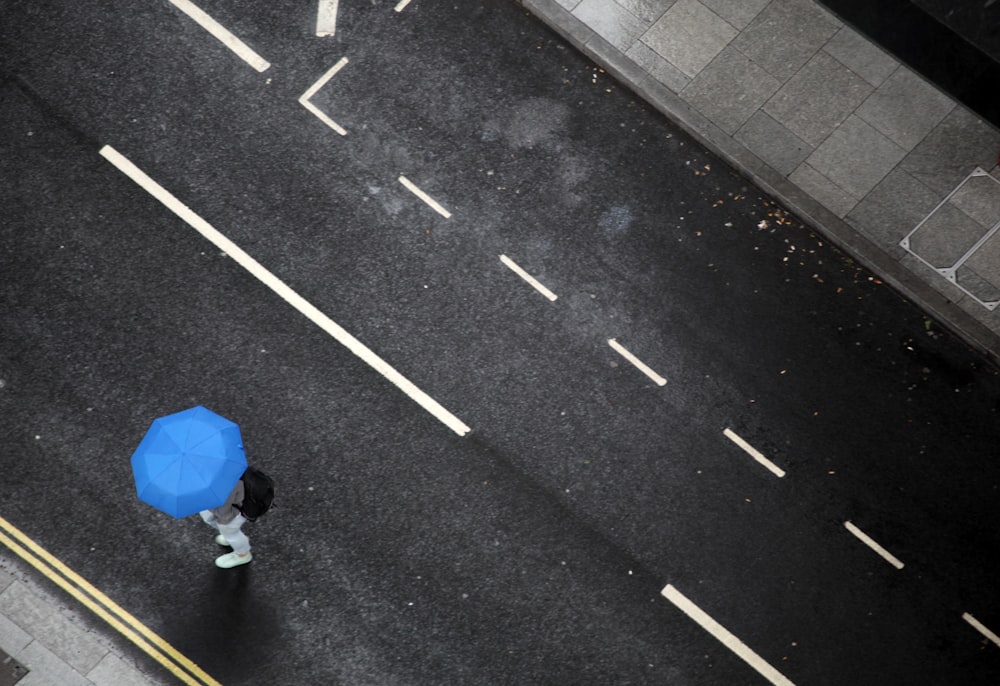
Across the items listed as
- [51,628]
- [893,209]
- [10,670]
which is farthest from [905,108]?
[10,670]

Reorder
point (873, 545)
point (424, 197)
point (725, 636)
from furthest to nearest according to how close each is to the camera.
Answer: point (424, 197)
point (873, 545)
point (725, 636)

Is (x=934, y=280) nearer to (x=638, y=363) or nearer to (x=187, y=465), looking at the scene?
(x=638, y=363)

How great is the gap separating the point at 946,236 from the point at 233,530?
8.53 meters

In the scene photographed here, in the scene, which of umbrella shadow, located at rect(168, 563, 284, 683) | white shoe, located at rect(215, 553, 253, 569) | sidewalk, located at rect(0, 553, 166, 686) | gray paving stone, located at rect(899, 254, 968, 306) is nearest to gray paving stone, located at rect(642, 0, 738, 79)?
gray paving stone, located at rect(899, 254, 968, 306)

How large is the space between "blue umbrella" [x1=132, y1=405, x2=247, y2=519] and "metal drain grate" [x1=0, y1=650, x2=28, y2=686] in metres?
2.85

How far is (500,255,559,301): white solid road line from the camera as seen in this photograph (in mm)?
10672

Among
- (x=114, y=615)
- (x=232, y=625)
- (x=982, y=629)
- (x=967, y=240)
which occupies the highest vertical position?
(x=967, y=240)

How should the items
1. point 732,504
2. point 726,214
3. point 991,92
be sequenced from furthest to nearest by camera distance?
point 726,214 → point 732,504 → point 991,92

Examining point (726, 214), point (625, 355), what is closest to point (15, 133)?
point (625, 355)

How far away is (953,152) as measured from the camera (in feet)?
37.9

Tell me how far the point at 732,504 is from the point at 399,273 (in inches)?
170

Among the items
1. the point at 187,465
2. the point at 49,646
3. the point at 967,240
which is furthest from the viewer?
the point at 967,240

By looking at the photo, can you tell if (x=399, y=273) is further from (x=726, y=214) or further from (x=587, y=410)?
(x=726, y=214)

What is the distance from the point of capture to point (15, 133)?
1062 centimetres
